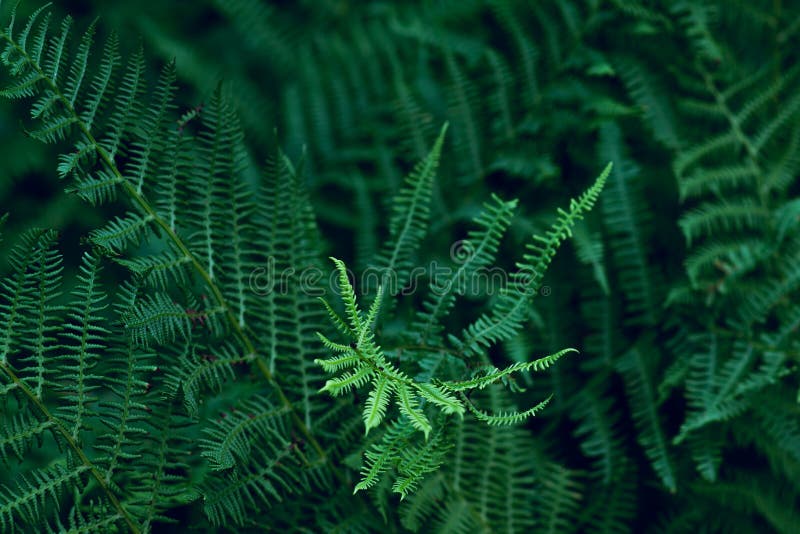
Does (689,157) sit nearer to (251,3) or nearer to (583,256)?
(583,256)

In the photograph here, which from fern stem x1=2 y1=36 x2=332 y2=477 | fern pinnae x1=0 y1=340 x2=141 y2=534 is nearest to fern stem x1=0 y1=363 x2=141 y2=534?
fern pinnae x1=0 y1=340 x2=141 y2=534

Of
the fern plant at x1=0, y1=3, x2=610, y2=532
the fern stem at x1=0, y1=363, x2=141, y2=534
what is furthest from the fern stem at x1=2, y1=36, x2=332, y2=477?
the fern stem at x1=0, y1=363, x2=141, y2=534

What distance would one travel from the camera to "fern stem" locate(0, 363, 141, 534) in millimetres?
1088

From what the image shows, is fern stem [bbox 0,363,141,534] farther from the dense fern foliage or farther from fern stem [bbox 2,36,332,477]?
fern stem [bbox 2,36,332,477]

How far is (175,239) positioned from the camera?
121cm

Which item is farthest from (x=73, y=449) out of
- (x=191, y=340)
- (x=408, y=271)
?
(x=408, y=271)

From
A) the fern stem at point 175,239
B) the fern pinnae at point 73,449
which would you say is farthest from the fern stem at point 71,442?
the fern stem at point 175,239

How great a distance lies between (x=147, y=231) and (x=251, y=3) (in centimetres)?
124

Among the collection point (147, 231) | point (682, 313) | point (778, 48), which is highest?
point (147, 231)

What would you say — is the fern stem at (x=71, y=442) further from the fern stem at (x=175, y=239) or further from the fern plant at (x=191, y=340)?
the fern stem at (x=175, y=239)

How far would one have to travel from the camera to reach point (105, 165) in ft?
3.87

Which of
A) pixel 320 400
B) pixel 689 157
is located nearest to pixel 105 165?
pixel 320 400

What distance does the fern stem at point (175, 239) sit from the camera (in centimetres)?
114

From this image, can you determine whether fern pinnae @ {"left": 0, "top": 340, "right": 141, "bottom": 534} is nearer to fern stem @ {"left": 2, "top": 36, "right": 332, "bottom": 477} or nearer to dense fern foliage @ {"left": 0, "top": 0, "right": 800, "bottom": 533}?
dense fern foliage @ {"left": 0, "top": 0, "right": 800, "bottom": 533}
